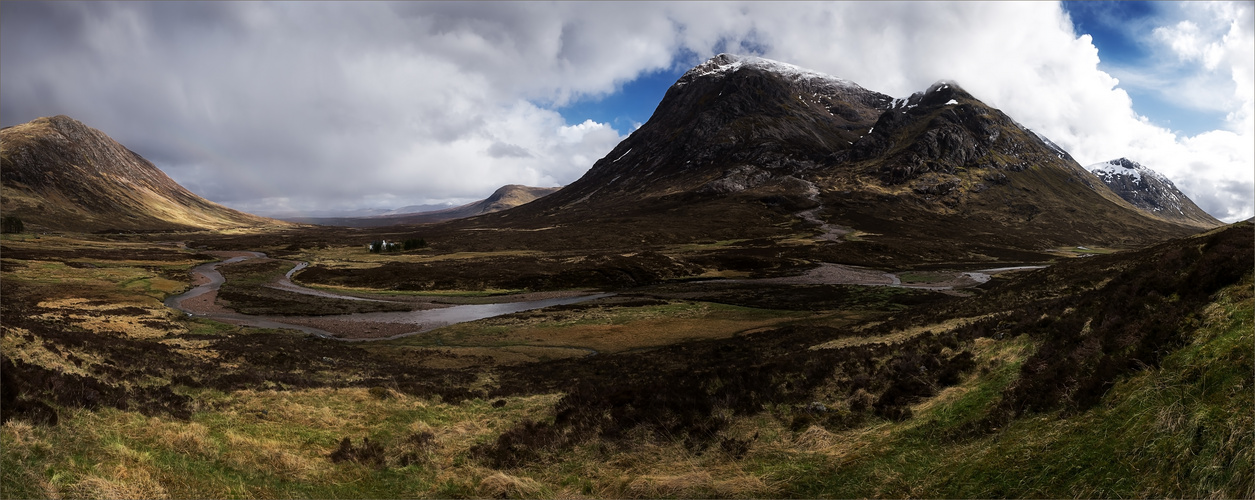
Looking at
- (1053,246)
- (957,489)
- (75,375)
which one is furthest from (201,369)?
(1053,246)

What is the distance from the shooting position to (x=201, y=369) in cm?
2381

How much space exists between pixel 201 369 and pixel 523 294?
6046 centimetres

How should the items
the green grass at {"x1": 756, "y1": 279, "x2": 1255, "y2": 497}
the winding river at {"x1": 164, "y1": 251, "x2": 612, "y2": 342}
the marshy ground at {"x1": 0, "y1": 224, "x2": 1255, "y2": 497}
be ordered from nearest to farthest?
the green grass at {"x1": 756, "y1": 279, "x2": 1255, "y2": 497} → the marshy ground at {"x1": 0, "y1": 224, "x2": 1255, "y2": 497} → the winding river at {"x1": 164, "y1": 251, "x2": 612, "y2": 342}

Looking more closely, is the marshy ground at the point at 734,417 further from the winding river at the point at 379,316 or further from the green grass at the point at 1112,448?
the winding river at the point at 379,316

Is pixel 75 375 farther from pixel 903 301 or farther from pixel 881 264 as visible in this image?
pixel 881 264

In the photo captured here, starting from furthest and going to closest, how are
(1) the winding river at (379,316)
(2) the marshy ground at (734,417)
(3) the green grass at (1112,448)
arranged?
(1) the winding river at (379,316)
(2) the marshy ground at (734,417)
(3) the green grass at (1112,448)

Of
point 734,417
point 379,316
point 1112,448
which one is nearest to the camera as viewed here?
point 1112,448

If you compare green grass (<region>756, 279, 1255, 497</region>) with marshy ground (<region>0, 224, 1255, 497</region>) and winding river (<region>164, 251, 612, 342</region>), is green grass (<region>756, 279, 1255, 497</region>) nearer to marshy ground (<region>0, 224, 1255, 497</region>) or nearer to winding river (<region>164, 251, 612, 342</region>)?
marshy ground (<region>0, 224, 1255, 497</region>)

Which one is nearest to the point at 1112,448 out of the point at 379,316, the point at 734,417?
the point at 734,417

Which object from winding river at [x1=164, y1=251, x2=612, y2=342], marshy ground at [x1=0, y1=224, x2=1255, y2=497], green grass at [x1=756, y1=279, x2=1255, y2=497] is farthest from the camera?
winding river at [x1=164, y1=251, x2=612, y2=342]

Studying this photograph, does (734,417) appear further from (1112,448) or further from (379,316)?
(379,316)

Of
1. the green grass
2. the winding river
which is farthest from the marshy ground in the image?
the winding river

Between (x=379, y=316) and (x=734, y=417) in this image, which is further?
(x=379, y=316)

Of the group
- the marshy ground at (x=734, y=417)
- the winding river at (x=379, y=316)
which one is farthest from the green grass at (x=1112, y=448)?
the winding river at (x=379, y=316)
